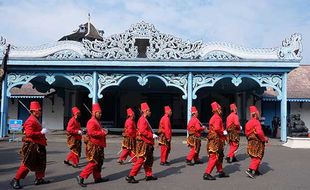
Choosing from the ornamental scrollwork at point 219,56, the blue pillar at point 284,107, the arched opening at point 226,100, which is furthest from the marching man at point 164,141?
the arched opening at point 226,100

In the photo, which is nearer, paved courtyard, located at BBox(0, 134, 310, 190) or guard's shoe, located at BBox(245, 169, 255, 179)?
paved courtyard, located at BBox(0, 134, 310, 190)

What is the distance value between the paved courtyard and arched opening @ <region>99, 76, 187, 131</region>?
31.6 feet

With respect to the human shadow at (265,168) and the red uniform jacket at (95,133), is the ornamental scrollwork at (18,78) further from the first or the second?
the human shadow at (265,168)

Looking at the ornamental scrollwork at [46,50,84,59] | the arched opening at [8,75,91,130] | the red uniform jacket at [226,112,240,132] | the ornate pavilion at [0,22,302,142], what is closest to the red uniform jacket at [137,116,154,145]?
the red uniform jacket at [226,112,240,132]

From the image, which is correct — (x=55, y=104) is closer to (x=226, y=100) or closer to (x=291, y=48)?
(x=226, y=100)

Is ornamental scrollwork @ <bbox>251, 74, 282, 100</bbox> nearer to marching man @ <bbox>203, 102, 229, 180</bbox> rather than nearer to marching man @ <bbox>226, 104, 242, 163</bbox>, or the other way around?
marching man @ <bbox>226, 104, 242, 163</bbox>

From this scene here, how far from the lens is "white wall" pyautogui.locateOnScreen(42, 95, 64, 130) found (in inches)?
894

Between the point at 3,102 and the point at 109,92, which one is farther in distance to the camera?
the point at 109,92

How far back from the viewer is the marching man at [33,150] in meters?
6.94

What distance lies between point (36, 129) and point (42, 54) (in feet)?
29.3

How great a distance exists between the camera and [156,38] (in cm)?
1529

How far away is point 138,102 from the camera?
22.5 metres

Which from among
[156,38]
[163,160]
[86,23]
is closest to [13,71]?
[156,38]

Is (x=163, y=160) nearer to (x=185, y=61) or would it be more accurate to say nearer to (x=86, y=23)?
(x=185, y=61)
